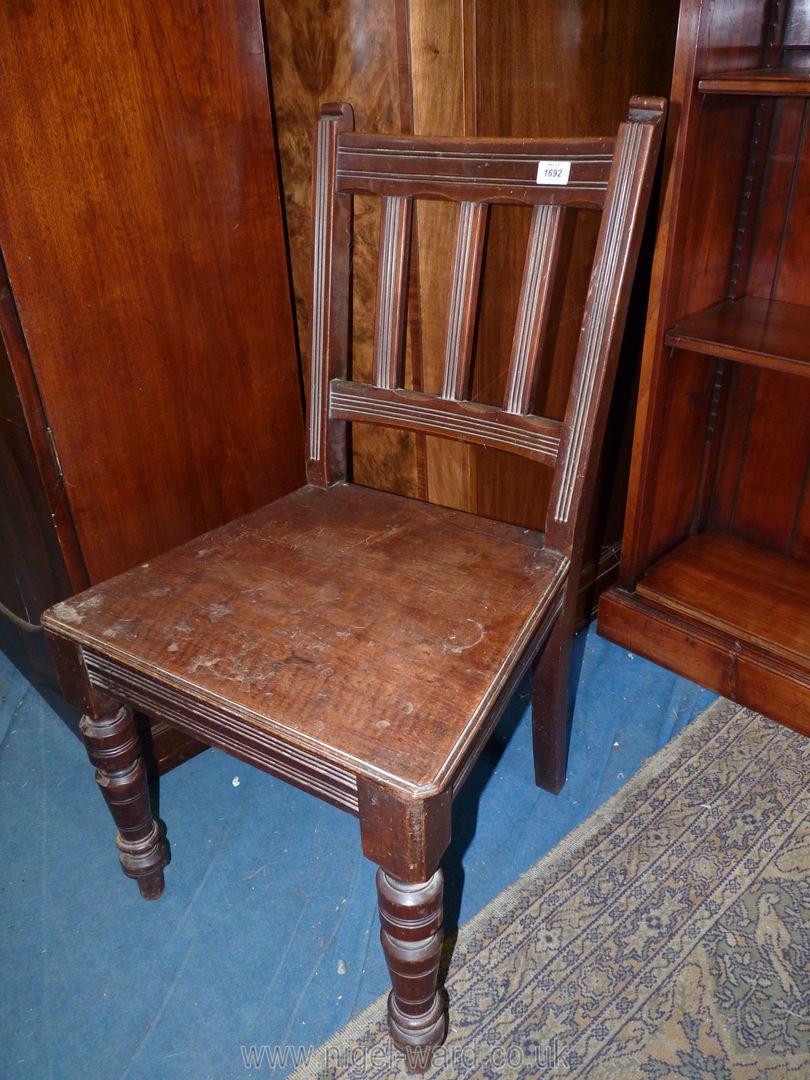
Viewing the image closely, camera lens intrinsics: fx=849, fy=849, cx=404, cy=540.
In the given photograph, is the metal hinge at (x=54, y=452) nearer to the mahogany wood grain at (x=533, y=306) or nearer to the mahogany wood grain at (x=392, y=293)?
the mahogany wood grain at (x=392, y=293)

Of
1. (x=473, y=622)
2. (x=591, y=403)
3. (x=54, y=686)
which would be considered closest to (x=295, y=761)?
(x=473, y=622)

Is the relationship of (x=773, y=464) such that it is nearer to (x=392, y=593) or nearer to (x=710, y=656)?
(x=710, y=656)

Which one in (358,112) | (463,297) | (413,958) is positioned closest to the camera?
(413,958)

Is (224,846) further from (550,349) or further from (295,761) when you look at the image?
(550,349)

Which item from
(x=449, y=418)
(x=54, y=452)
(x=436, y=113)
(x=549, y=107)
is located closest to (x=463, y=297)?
(x=449, y=418)

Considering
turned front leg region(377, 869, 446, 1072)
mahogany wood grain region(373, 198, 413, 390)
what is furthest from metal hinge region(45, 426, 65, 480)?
turned front leg region(377, 869, 446, 1072)

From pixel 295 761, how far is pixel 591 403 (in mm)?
573

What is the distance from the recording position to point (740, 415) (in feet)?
5.46

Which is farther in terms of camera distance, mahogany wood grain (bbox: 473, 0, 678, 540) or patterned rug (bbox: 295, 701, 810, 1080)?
mahogany wood grain (bbox: 473, 0, 678, 540)

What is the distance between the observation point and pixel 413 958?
935mm

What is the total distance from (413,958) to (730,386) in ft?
3.98

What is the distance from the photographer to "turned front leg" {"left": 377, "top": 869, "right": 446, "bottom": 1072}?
898mm

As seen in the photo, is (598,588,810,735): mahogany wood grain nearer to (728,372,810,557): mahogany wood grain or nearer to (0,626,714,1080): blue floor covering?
(0,626,714,1080): blue floor covering

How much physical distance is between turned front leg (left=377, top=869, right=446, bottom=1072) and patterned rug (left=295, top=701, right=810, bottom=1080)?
8 cm
